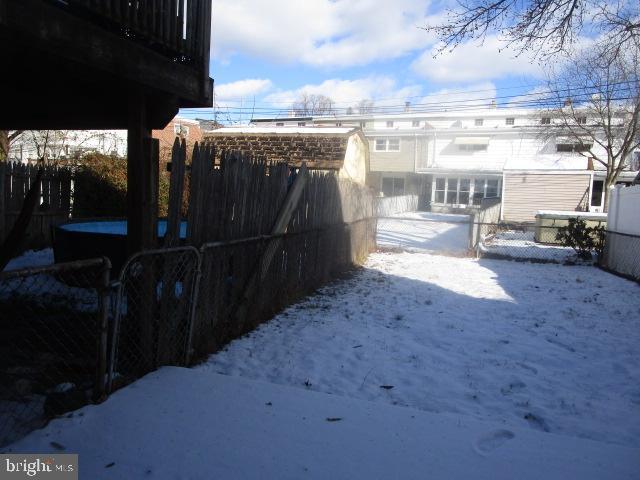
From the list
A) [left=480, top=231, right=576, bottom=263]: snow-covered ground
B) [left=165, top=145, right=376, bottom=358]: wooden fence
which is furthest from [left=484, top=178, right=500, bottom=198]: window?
[left=165, top=145, right=376, bottom=358]: wooden fence

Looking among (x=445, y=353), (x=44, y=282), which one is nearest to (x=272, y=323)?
(x=445, y=353)

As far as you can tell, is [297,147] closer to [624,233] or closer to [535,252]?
[535,252]

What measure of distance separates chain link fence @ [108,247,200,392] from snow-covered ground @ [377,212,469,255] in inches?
345

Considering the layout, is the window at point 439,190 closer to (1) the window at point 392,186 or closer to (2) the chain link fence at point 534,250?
(1) the window at point 392,186

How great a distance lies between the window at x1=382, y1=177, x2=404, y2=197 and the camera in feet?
119

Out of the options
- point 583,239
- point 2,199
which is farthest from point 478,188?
point 2,199

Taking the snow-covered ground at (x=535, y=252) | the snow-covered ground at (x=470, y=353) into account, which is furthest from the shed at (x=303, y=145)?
the snow-covered ground at (x=470, y=353)

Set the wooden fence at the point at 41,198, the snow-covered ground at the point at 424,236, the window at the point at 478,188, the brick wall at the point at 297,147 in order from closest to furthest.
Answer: the wooden fence at the point at 41,198 < the snow-covered ground at the point at 424,236 < the brick wall at the point at 297,147 < the window at the point at 478,188

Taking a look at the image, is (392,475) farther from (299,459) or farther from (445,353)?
(445,353)

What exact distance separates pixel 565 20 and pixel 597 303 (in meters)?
4.87

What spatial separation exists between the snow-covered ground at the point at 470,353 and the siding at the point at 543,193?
59.6 ft

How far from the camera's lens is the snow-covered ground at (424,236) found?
14578 millimetres

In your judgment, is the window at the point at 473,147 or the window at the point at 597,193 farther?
the window at the point at 473,147

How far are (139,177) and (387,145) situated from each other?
110 ft
